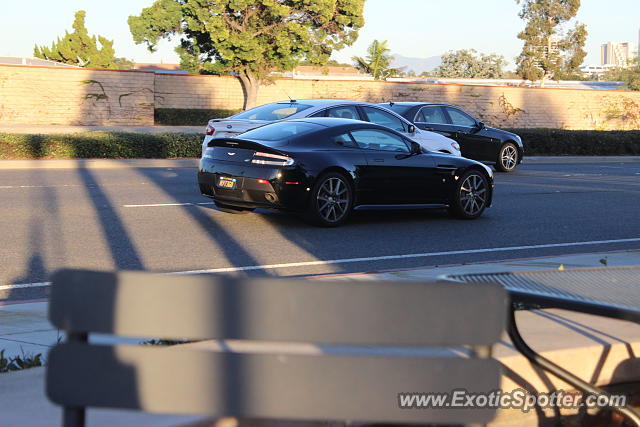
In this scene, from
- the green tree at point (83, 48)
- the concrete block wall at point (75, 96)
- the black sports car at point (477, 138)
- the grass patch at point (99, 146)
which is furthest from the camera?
the green tree at point (83, 48)

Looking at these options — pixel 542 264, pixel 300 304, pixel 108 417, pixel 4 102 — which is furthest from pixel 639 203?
pixel 4 102

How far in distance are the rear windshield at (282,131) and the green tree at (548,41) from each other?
225ft

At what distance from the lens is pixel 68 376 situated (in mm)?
2221

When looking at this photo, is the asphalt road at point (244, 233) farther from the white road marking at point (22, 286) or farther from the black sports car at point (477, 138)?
the black sports car at point (477, 138)

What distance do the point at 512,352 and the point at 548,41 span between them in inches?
3085

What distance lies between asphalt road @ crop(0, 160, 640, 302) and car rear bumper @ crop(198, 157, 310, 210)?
0.35m

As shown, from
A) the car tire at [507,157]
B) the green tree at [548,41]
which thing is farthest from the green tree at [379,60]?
the car tire at [507,157]

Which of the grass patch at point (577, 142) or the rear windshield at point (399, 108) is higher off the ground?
the rear windshield at point (399, 108)

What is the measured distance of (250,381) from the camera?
220 centimetres

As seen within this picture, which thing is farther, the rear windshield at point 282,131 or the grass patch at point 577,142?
the grass patch at point 577,142

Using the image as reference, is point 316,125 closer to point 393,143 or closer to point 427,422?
point 393,143

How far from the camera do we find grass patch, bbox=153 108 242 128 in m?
40.9

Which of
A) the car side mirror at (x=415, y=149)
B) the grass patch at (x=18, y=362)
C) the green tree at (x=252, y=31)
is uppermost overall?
the green tree at (x=252, y=31)

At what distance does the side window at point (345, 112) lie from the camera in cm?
1643
